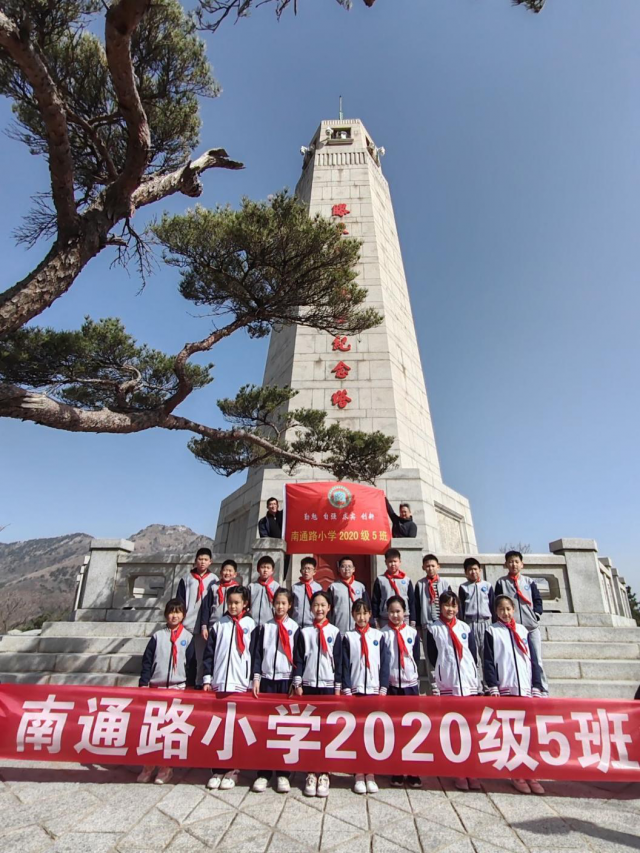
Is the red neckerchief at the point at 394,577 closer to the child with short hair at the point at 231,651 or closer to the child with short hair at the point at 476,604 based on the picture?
the child with short hair at the point at 476,604

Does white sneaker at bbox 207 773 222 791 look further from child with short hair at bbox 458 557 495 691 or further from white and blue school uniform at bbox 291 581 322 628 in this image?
child with short hair at bbox 458 557 495 691

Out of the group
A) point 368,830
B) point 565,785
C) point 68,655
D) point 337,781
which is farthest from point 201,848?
point 68,655

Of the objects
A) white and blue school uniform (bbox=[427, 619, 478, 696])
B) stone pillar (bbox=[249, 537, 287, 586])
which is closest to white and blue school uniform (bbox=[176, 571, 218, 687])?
stone pillar (bbox=[249, 537, 287, 586])

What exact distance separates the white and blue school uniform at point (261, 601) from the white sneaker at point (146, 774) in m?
1.28

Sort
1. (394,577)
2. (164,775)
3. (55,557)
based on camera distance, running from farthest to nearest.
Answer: (55,557) < (394,577) < (164,775)

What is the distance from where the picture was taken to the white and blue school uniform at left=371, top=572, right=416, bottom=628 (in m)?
4.46

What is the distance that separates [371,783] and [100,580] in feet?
13.8

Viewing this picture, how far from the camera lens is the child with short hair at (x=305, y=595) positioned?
4379 millimetres

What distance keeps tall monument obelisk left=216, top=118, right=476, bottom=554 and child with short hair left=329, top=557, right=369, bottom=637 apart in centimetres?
351

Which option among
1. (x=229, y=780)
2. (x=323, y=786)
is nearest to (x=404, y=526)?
(x=323, y=786)

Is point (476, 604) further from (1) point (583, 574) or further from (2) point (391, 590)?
(1) point (583, 574)

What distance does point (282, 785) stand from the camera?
311cm

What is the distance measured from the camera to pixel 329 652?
360 centimetres

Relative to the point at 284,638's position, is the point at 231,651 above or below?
below
